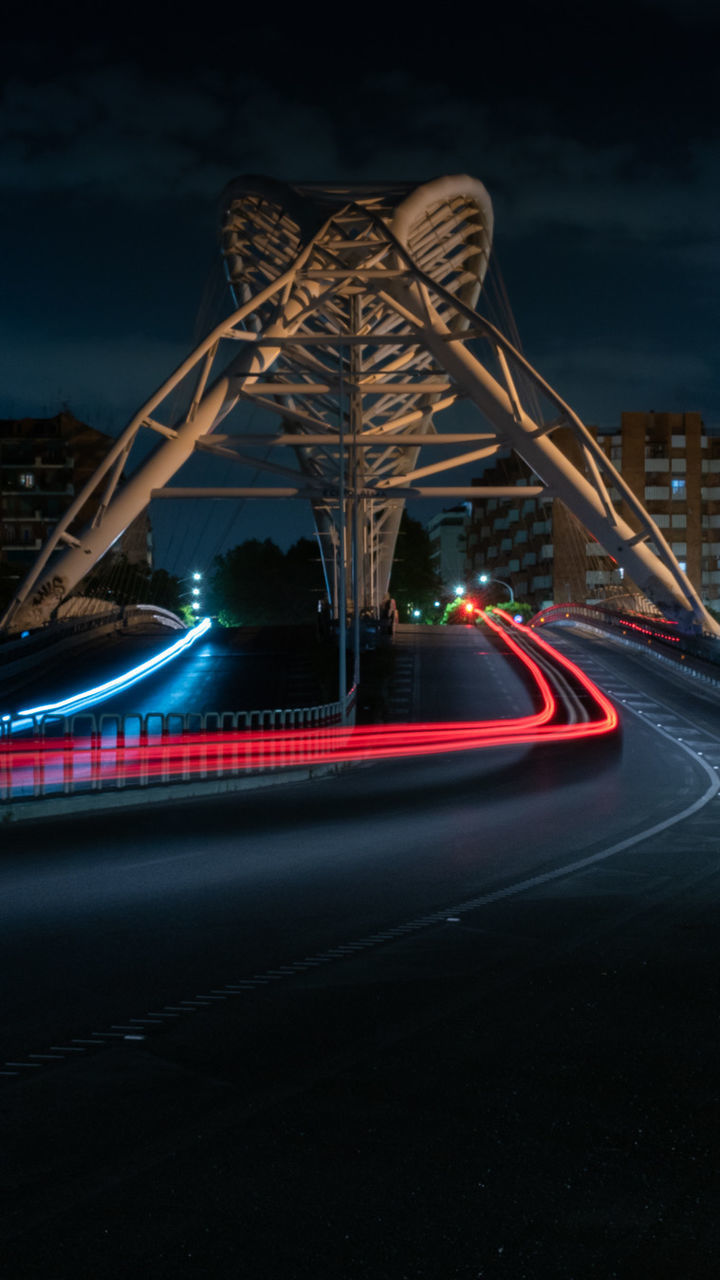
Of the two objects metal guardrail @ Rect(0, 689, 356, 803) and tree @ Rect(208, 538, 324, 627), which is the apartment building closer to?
tree @ Rect(208, 538, 324, 627)

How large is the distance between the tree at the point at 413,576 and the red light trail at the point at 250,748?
103m

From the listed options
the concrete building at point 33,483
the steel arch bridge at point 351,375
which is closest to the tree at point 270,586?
the concrete building at point 33,483

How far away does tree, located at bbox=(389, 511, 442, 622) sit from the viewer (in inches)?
5773

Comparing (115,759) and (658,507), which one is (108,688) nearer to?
(115,759)

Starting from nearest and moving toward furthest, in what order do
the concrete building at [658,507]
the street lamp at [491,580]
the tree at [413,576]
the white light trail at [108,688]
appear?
the white light trail at [108,688], the concrete building at [658,507], the tree at [413,576], the street lamp at [491,580]

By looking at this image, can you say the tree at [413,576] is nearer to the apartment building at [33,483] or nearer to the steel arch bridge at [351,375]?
the apartment building at [33,483]

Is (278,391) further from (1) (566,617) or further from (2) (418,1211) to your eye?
(2) (418,1211)

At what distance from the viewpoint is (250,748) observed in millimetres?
24562

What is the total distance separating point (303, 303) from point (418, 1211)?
6459 centimetres

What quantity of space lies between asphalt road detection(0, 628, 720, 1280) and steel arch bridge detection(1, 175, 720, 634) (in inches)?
1614

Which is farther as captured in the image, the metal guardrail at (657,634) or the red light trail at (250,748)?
the metal guardrail at (657,634)

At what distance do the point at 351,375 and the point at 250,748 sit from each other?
43.4 m

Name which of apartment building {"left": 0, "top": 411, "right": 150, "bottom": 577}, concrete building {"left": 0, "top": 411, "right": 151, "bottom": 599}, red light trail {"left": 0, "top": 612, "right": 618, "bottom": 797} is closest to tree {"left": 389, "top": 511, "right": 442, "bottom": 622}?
apartment building {"left": 0, "top": 411, "right": 150, "bottom": 577}

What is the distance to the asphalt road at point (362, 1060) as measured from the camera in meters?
4.05
